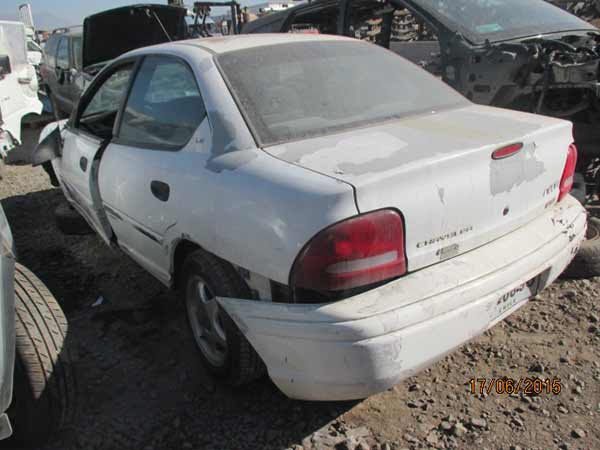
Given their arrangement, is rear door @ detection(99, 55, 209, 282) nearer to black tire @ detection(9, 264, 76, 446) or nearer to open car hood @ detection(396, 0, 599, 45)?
black tire @ detection(9, 264, 76, 446)

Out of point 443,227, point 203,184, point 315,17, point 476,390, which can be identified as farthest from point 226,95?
point 315,17

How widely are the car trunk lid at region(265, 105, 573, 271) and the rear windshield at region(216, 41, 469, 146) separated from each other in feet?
0.44

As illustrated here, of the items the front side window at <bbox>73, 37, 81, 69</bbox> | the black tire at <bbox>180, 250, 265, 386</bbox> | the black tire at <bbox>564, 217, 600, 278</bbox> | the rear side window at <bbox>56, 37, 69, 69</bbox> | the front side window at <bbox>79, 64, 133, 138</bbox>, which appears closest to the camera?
the black tire at <bbox>180, 250, 265, 386</bbox>

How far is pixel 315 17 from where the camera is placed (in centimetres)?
547

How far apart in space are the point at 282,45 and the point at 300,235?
1.36 metres

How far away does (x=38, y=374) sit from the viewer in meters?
2.12

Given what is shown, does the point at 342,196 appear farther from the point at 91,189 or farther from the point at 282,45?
the point at 91,189

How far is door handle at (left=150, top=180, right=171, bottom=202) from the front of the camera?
2.45 meters

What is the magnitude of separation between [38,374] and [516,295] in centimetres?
199

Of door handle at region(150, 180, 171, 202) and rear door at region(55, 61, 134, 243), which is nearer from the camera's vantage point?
door handle at region(150, 180, 171, 202)

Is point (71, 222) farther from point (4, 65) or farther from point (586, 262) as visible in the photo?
point (586, 262)
